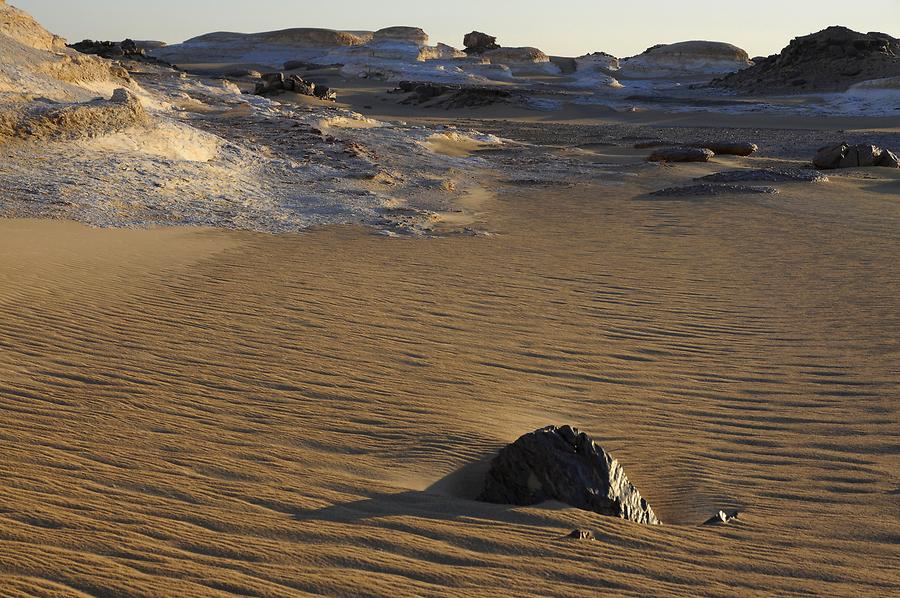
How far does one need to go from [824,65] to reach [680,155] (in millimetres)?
31008

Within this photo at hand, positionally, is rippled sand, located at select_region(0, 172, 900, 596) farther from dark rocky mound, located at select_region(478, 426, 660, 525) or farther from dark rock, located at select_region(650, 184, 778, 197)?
dark rock, located at select_region(650, 184, 778, 197)

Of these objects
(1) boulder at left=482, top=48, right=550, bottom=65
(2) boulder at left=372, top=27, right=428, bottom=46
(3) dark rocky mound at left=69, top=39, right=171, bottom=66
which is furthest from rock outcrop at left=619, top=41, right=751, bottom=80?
(3) dark rocky mound at left=69, top=39, right=171, bottom=66

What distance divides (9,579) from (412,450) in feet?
7.14

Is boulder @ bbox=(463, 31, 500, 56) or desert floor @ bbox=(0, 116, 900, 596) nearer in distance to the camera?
desert floor @ bbox=(0, 116, 900, 596)

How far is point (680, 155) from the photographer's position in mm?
21000

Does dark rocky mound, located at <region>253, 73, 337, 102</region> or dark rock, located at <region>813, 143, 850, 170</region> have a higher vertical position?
dark rocky mound, located at <region>253, 73, 337, 102</region>

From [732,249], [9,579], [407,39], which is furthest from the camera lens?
[407,39]

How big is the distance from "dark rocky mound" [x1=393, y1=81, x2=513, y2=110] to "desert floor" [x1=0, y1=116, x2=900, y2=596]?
93.7 feet

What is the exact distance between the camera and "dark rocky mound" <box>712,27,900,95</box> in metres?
45.1

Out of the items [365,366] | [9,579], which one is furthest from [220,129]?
[9,579]

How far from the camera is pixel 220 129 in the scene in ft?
66.3

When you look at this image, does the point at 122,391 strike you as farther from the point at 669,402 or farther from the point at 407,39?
the point at 407,39

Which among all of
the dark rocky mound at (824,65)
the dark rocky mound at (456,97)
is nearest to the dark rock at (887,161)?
the dark rocky mound at (456,97)

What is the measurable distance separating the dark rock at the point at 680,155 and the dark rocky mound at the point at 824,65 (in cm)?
2673
